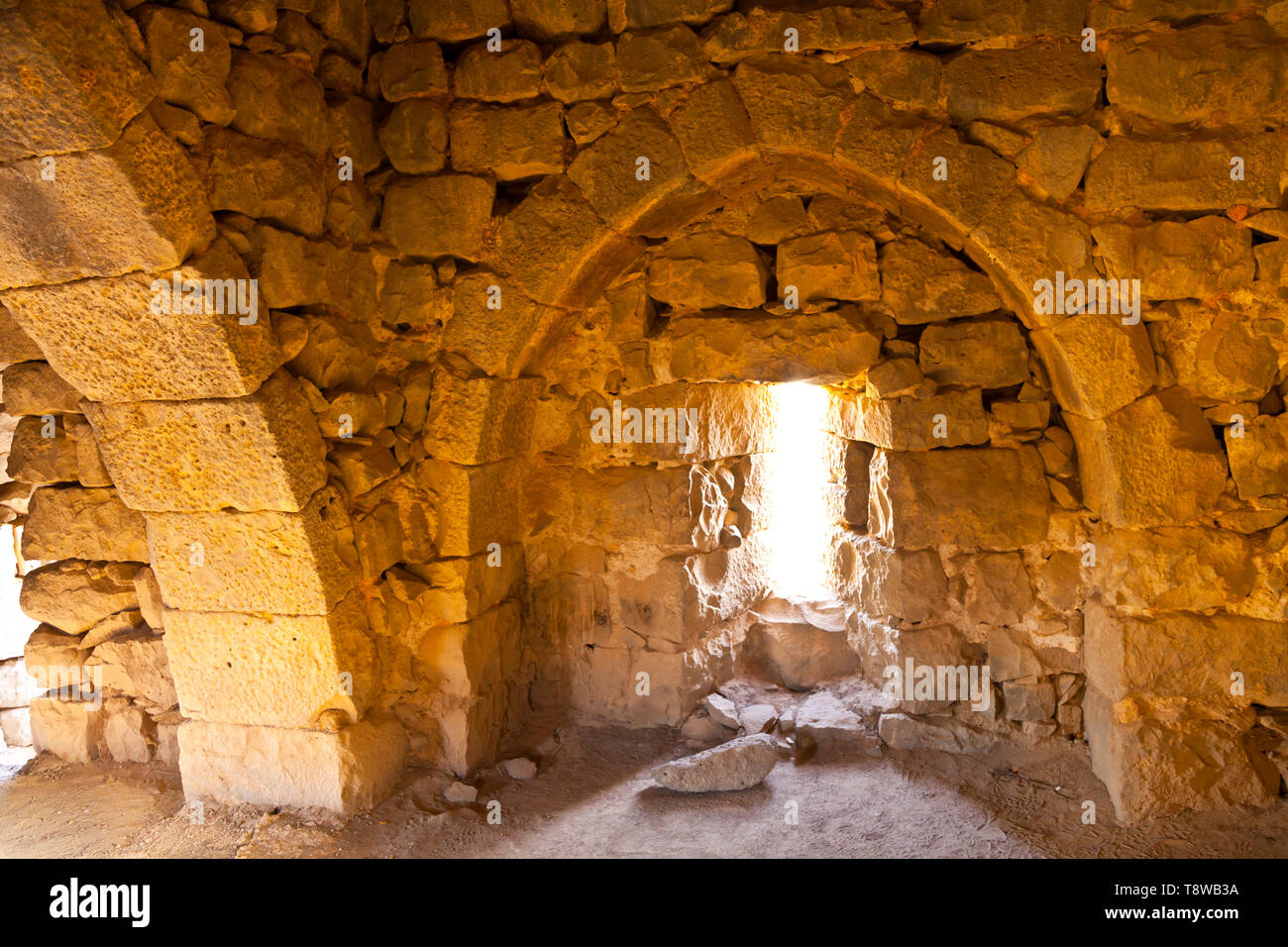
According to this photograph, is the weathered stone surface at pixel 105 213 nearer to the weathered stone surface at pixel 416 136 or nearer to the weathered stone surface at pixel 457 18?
the weathered stone surface at pixel 416 136

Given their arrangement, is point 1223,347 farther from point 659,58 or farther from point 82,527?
point 82,527

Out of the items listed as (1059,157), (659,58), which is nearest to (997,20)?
(1059,157)

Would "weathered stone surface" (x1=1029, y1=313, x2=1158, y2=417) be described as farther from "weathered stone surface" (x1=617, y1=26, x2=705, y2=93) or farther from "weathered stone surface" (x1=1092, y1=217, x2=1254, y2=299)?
"weathered stone surface" (x1=617, y1=26, x2=705, y2=93)

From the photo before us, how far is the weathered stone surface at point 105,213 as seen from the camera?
8.03 ft

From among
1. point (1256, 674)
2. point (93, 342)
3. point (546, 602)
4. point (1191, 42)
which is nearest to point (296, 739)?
point (546, 602)

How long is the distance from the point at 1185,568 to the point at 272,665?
10.3 feet

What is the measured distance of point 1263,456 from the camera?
2.90m

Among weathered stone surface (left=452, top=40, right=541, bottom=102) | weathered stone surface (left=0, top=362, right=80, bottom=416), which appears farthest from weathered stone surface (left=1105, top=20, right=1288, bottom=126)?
weathered stone surface (left=0, top=362, right=80, bottom=416)

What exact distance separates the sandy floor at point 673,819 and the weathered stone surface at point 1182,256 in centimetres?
175

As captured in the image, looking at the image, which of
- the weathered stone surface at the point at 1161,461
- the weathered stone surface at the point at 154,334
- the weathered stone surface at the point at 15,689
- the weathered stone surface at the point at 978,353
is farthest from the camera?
the weathered stone surface at the point at 15,689

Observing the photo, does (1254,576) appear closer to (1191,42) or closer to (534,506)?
(1191,42)

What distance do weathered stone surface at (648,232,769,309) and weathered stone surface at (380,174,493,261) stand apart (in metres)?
0.73

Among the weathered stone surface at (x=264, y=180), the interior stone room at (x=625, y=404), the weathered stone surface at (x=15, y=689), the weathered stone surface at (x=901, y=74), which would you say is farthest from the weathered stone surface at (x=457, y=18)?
the weathered stone surface at (x=15, y=689)

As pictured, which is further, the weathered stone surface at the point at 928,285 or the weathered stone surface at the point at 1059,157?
the weathered stone surface at the point at 928,285
